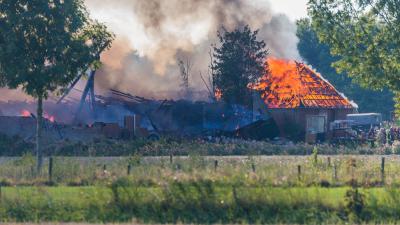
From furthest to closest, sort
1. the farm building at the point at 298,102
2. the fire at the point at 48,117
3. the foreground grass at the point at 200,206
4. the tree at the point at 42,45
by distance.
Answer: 1. the farm building at the point at 298,102
2. the fire at the point at 48,117
3. the tree at the point at 42,45
4. the foreground grass at the point at 200,206

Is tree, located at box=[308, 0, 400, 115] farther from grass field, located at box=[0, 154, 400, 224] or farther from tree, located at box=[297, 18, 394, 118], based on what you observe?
tree, located at box=[297, 18, 394, 118]

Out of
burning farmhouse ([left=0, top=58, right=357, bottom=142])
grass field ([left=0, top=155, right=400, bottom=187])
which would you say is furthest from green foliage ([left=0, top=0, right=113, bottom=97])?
burning farmhouse ([left=0, top=58, right=357, bottom=142])

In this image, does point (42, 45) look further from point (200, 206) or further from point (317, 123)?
point (317, 123)

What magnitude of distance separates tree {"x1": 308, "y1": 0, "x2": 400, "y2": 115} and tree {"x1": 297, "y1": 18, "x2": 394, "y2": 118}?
5078 cm

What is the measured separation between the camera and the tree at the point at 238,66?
53312mm

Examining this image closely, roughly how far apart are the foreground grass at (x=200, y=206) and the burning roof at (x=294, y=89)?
120 feet

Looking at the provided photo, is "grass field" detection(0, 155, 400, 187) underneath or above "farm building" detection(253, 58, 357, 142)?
underneath

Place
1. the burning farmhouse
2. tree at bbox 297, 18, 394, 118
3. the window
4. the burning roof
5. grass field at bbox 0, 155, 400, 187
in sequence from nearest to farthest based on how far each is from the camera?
grass field at bbox 0, 155, 400, 187 → the burning farmhouse → the window → the burning roof → tree at bbox 297, 18, 394, 118

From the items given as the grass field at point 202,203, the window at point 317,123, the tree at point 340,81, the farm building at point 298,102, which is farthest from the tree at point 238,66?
the grass field at point 202,203

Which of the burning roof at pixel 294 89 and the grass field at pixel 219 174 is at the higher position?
the burning roof at pixel 294 89

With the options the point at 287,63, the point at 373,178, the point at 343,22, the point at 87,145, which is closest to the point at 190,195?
the point at 373,178

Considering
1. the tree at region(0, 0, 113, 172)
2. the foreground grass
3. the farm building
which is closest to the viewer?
the foreground grass

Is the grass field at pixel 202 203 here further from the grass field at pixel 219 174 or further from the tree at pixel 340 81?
the tree at pixel 340 81

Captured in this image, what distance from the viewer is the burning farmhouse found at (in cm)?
4816
